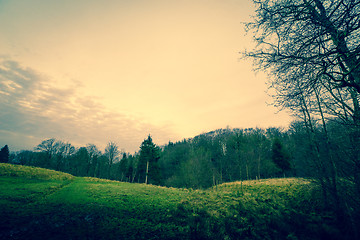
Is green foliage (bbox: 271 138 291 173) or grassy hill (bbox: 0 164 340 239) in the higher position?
green foliage (bbox: 271 138 291 173)

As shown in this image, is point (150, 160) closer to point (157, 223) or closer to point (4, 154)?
point (157, 223)

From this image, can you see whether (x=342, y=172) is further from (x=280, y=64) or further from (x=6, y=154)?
(x=6, y=154)

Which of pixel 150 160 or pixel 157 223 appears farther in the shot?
pixel 150 160

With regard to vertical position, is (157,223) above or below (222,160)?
below

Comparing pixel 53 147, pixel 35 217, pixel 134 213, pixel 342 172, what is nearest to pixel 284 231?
pixel 342 172

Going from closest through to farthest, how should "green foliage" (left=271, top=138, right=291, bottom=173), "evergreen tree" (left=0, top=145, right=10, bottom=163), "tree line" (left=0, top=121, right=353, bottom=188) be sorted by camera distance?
"tree line" (left=0, top=121, right=353, bottom=188), "green foliage" (left=271, top=138, right=291, bottom=173), "evergreen tree" (left=0, top=145, right=10, bottom=163)

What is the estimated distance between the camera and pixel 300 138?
9.47 meters

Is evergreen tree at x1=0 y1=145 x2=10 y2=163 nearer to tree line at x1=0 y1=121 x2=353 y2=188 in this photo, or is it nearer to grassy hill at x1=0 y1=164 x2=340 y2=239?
tree line at x1=0 y1=121 x2=353 y2=188

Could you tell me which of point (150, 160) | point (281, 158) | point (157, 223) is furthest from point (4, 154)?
point (281, 158)

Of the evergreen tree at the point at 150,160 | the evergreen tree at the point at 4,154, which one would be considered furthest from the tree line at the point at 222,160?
the evergreen tree at the point at 4,154

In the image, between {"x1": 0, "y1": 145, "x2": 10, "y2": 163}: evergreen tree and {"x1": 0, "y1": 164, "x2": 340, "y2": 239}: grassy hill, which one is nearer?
{"x1": 0, "y1": 164, "x2": 340, "y2": 239}: grassy hill

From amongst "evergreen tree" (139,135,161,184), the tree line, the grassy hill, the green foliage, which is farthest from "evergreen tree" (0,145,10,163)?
the green foliage

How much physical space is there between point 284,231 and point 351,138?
4.57m

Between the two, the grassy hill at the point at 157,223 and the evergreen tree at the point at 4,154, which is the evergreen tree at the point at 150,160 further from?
the evergreen tree at the point at 4,154
